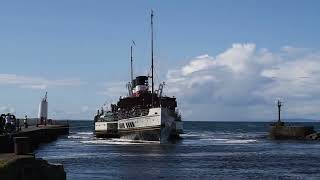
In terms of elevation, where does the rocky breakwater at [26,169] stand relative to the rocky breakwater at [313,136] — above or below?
below

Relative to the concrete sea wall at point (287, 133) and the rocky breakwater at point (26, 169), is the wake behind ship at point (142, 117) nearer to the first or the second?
the concrete sea wall at point (287, 133)

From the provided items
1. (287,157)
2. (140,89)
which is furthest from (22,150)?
(140,89)

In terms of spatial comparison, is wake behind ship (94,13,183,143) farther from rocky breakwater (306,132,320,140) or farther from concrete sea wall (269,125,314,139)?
rocky breakwater (306,132,320,140)

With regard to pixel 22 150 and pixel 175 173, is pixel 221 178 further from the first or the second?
pixel 22 150

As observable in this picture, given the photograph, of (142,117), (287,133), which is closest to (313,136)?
(287,133)

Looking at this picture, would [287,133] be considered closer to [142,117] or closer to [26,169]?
[142,117]

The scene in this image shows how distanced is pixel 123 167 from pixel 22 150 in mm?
20278

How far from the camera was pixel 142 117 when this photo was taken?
95.2 meters

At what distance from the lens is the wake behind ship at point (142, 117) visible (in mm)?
92438

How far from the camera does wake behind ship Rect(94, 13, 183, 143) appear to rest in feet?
303

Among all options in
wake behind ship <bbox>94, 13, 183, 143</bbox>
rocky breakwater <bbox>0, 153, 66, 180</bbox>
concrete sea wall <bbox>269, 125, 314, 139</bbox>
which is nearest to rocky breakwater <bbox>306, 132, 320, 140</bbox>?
concrete sea wall <bbox>269, 125, 314, 139</bbox>

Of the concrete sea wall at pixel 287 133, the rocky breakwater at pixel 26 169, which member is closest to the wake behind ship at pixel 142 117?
the concrete sea wall at pixel 287 133

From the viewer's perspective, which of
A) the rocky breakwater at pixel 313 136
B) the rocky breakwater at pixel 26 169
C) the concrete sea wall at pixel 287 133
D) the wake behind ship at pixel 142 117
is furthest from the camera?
the concrete sea wall at pixel 287 133

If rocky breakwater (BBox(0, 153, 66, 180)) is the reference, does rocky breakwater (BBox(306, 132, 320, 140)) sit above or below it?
above
